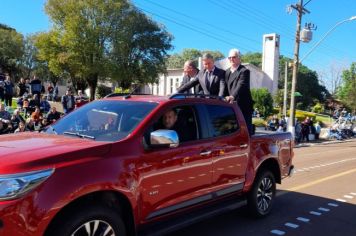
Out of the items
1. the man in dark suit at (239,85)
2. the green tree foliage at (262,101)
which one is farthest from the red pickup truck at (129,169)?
the green tree foliage at (262,101)

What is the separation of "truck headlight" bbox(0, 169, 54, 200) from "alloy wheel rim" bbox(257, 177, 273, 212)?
379cm

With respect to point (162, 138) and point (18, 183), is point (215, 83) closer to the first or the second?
point (162, 138)

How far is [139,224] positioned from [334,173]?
8.58 m

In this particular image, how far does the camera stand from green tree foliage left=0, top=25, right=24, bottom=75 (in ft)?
203

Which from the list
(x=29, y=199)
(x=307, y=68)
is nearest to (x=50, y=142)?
(x=29, y=199)

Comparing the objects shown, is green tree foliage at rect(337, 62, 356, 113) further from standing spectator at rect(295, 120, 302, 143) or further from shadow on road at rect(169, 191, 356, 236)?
shadow on road at rect(169, 191, 356, 236)

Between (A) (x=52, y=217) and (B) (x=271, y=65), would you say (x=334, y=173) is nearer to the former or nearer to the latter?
(A) (x=52, y=217)

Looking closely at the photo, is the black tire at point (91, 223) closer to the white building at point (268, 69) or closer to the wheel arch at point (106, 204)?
the wheel arch at point (106, 204)

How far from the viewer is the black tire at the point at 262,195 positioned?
19.8 ft

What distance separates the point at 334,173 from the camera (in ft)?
36.9

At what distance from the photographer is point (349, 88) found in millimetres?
79438

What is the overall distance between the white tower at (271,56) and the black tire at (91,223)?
70.8 m

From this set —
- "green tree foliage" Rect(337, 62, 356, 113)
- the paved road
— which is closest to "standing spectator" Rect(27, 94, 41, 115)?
the paved road

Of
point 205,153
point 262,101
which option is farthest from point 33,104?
point 262,101
